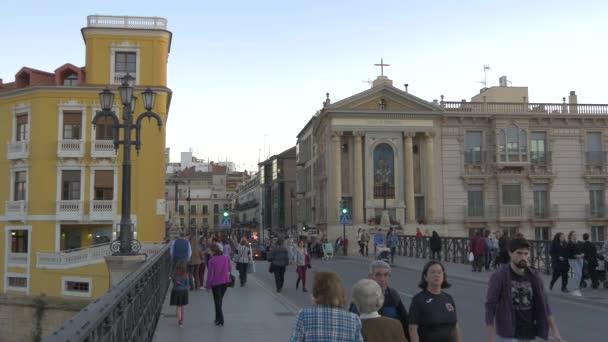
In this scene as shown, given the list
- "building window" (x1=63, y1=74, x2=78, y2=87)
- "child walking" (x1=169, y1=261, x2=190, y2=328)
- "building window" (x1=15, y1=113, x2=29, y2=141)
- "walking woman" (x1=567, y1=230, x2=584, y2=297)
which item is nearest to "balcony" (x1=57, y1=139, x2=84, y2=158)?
"building window" (x1=15, y1=113, x2=29, y2=141)

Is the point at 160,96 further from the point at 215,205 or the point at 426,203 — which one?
the point at 215,205

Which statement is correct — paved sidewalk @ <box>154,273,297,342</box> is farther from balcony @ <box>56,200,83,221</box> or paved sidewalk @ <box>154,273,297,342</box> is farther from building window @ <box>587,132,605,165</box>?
building window @ <box>587,132,605,165</box>

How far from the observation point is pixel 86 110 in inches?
1486

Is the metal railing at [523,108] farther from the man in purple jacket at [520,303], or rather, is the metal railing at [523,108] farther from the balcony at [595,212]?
the man in purple jacket at [520,303]

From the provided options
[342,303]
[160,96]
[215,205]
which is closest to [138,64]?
[160,96]

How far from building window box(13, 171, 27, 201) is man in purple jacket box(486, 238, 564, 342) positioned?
36.2m

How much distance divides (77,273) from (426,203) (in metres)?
25.1

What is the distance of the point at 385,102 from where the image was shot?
49.0 metres

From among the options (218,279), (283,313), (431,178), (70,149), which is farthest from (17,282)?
(218,279)

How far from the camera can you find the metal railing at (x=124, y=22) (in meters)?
39.0

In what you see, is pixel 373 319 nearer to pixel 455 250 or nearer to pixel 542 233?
pixel 455 250

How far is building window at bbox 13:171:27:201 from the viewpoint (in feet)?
125

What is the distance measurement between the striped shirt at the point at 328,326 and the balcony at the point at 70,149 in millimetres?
34860

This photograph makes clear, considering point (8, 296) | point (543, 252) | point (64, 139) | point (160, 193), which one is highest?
point (64, 139)
